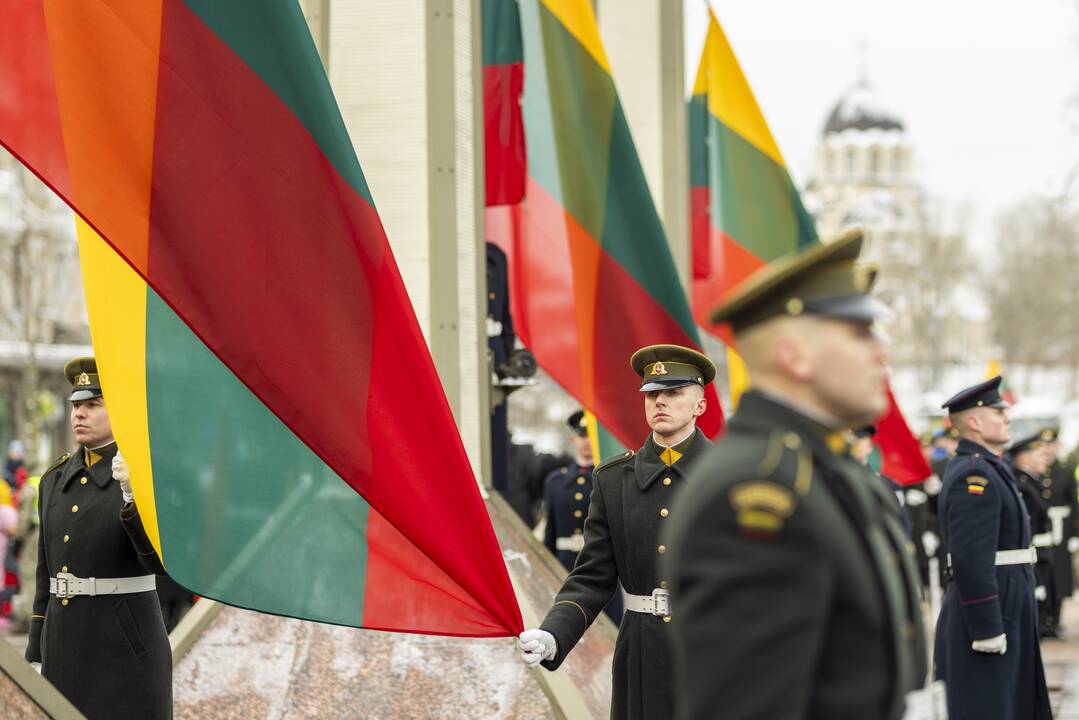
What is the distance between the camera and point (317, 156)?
503cm

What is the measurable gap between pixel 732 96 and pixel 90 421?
22.3 ft

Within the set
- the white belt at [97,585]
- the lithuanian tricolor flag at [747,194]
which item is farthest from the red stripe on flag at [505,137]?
the white belt at [97,585]

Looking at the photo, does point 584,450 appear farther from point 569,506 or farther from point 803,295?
point 803,295

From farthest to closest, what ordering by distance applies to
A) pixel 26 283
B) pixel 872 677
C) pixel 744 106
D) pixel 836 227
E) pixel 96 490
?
pixel 836 227 → pixel 26 283 → pixel 744 106 → pixel 96 490 → pixel 872 677

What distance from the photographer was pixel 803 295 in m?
2.92

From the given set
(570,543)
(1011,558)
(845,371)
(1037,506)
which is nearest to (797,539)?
(845,371)

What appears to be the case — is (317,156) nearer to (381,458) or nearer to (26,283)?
(381,458)

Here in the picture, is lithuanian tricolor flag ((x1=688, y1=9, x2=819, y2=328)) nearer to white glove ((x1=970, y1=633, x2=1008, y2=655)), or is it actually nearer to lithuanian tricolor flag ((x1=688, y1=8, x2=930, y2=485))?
lithuanian tricolor flag ((x1=688, y1=8, x2=930, y2=485))

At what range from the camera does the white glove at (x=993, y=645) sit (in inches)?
269

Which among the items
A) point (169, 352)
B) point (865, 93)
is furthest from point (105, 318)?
point (865, 93)

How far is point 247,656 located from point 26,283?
46.1 feet

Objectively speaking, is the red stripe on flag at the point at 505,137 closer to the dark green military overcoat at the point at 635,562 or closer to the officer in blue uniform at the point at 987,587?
the officer in blue uniform at the point at 987,587

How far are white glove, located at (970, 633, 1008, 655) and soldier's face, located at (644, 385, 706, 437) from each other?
6.50ft

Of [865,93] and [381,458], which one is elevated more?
[865,93]
